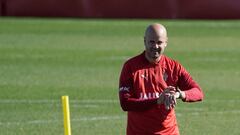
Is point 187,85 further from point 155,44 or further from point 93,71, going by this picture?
point 93,71

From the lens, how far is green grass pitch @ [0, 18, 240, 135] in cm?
1504

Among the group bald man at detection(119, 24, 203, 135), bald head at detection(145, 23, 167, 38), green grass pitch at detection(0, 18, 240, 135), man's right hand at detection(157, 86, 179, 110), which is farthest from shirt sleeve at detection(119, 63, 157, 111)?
green grass pitch at detection(0, 18, 240, 135)

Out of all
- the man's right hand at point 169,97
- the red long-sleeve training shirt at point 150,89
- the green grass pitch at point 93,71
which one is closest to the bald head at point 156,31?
the red long-sleeve training shirt at point 150,89

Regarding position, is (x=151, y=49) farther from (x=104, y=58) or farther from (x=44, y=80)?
(x=104, y=58)

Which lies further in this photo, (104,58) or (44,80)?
(104,58)

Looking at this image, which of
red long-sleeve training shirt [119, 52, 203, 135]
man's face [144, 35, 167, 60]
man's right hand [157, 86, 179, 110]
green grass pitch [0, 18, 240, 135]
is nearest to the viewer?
man's right hand [157, 86, 179, 110]

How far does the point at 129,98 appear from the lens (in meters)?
9.67

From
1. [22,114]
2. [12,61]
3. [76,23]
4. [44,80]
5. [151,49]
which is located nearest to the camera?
[151,49]

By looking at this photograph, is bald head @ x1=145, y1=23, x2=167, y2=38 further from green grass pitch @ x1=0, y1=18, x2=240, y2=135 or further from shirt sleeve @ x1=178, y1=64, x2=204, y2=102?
green grass pitch @ x1=0, y1=18, x2=240, y2=135

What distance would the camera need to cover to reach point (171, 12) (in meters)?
33.2

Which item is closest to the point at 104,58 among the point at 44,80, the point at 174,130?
the point at 44,80

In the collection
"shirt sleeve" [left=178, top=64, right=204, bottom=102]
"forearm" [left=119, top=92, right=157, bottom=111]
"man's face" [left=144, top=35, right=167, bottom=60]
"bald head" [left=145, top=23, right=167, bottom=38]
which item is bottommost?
"forearm" [left=119, top=92, right=157, bottom=111]

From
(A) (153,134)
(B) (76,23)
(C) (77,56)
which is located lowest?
(A) (153,134)

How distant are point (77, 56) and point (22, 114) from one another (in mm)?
7850
